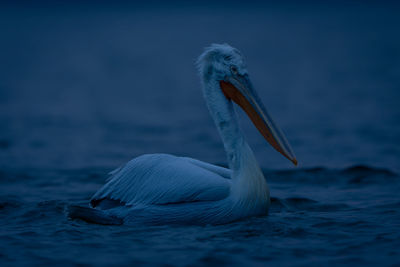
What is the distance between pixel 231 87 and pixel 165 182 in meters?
1.06

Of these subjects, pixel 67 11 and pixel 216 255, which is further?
pixel 67 11

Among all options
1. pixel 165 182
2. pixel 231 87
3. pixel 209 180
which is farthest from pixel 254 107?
pixel 165 182

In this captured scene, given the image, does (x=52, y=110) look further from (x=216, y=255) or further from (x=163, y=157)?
(x=216, y=255)

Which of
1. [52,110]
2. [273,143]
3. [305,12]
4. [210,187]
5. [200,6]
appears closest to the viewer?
[210,187]

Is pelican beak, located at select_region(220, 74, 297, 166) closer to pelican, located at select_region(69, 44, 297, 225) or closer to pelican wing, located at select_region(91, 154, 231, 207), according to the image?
pelican, located at select_region(69, 44, 297, 225)

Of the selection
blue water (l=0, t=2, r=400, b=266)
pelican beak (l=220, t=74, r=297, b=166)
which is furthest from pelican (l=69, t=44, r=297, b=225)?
blue water (l=0, t=2, r=400, b=266)

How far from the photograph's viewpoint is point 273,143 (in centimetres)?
585

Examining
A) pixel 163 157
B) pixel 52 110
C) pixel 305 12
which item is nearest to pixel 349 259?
pixel 163 157

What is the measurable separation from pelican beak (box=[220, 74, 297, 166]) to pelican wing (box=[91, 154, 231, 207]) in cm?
51

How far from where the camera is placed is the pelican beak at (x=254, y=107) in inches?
229

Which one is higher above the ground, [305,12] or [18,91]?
[305,12]

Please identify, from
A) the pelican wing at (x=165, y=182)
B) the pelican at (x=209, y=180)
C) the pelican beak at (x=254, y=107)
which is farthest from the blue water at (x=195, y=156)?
the pelican beak at (x=254, y=107)

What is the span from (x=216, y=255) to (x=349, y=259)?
0.99 metres

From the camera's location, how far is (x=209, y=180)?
549 cm
